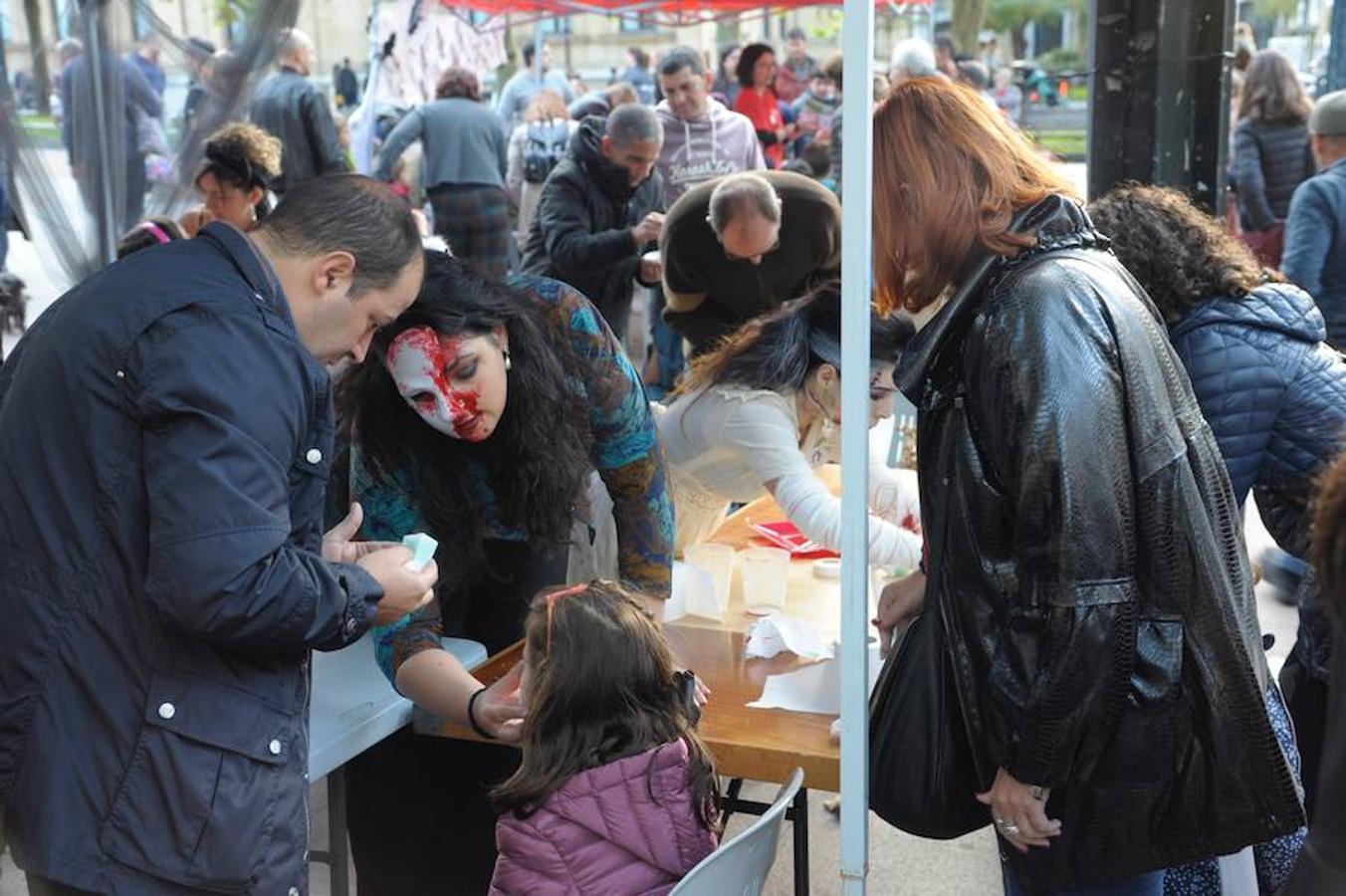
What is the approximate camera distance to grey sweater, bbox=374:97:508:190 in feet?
23.5

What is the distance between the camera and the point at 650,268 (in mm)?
5355

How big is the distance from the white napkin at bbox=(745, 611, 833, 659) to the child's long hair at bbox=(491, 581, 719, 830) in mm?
478

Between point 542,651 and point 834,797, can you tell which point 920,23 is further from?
point 542,651

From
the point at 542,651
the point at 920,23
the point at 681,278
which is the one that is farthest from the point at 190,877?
the point at 920,23

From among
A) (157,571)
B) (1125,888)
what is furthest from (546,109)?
(157,571)

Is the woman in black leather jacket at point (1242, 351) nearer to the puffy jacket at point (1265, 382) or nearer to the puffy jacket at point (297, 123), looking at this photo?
the puffy jacket at point (1265, 382)

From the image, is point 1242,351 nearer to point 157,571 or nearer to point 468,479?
point 468,479

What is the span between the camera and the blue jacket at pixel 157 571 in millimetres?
1456

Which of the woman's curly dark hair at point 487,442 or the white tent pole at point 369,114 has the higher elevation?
the white tent pole at point 369,114

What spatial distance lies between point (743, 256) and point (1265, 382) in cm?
228

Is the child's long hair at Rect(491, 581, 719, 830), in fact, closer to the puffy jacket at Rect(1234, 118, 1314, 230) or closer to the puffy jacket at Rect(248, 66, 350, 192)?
the puffy jacket at Rect(248, 66, 350, 192)

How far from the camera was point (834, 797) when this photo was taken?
361 centimetres

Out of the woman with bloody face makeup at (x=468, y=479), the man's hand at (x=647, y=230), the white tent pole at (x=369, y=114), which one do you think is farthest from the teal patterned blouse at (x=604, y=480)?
the white tent pole at (x=369, y=114)

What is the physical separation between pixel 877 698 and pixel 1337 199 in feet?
10.5
